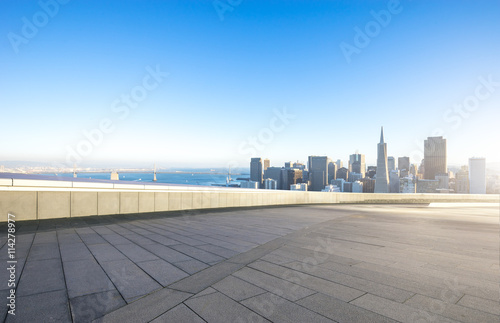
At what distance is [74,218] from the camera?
26.7 feet

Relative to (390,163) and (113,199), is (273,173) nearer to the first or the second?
(113,199)

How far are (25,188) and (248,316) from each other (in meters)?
7.73

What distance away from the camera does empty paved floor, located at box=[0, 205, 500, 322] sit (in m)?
2.86

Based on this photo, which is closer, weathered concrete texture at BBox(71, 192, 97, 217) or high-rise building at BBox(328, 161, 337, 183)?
weathered concrete texture at BBox(71, 192, 97, 217)

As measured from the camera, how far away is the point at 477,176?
29.8m

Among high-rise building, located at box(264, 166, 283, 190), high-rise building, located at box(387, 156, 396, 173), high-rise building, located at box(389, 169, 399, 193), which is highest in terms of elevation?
high-rise building, located at box(387, 156, 396, 173)

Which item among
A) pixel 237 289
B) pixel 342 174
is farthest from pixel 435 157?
pixel 237 289

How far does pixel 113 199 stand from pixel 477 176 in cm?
3688

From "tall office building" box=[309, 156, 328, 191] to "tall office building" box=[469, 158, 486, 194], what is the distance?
38.4 meters

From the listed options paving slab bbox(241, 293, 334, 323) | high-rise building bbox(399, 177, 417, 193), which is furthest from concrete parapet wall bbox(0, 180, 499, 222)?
high-rise building bbox(399, 177, 417, 193)

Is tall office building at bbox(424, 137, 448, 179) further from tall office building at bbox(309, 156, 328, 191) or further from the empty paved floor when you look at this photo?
the empty paved floor

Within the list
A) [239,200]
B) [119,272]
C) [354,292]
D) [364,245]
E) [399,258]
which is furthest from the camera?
[239,200]

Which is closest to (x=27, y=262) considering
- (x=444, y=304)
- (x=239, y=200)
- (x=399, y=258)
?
(x=444, y=304)

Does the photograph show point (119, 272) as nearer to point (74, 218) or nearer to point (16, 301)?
point (16, 301)
